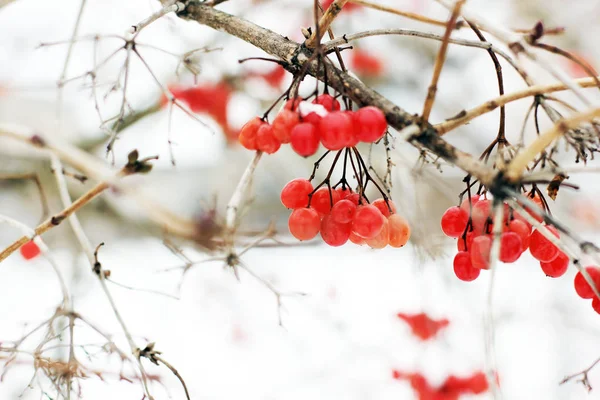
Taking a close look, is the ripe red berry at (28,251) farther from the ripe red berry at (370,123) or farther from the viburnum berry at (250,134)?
the ripe red berry at (370,123)

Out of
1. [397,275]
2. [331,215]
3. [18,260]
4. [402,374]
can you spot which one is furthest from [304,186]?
[18,260]

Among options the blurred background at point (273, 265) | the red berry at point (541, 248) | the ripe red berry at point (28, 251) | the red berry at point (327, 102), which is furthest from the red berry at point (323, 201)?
the blurred background at point (273, 265)

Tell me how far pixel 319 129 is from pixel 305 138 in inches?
0.7

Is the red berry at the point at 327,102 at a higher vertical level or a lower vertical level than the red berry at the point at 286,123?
higher

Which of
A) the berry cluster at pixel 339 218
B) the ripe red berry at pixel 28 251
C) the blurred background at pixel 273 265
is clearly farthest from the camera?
the blurred background at pixel 273 265

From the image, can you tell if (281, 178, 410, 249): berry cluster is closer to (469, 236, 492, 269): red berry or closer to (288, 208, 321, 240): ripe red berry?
(288, 208, 321, 240): ripe red berry

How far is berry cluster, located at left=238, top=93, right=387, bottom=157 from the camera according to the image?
508 millimetres

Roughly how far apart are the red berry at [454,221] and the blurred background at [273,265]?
1.58 meters

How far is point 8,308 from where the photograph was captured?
2.86 m

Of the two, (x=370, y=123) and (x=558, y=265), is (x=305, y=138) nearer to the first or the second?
(x=370, y=123)

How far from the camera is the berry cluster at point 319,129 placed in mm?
508

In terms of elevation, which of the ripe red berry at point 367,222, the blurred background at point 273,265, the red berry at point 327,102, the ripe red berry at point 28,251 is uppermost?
the blurred background at point 273,265

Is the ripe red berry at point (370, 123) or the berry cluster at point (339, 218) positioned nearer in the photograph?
the ripe red berry at point (370, 123)

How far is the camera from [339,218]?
62 centimetres
